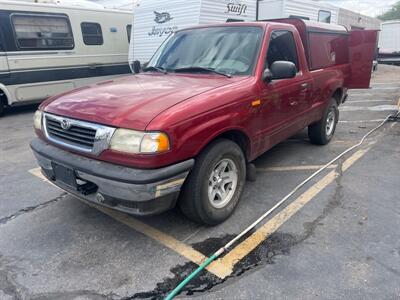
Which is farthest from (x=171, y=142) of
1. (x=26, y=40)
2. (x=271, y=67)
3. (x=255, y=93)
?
(x=26, y=40)

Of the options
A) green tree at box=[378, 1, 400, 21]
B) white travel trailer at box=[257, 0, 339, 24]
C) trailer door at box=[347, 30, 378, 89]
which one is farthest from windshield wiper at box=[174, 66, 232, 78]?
green tree at box=[378, 1, 400, 21]

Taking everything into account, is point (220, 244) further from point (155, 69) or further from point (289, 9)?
point (289, 9)

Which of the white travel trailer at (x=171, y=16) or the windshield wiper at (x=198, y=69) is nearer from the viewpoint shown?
the windshield wiper at (x=198, y=69)

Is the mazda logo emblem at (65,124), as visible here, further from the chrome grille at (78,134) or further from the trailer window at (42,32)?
the trailer window at (42,32)

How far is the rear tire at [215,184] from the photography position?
9.71ft

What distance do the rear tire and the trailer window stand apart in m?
7.71

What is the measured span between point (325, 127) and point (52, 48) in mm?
7497

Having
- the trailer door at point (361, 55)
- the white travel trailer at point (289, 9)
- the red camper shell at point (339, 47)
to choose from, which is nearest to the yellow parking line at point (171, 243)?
the red camper shell at point (339, 47)

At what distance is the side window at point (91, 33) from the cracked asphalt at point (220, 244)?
655 centimetres

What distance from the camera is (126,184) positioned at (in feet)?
8.51

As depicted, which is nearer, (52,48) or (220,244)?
(220,244)

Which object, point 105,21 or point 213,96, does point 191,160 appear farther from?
point 105,21

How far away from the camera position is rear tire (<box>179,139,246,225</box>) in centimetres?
296

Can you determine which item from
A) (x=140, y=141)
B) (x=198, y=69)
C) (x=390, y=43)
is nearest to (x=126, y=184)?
(x=140, y=141)
